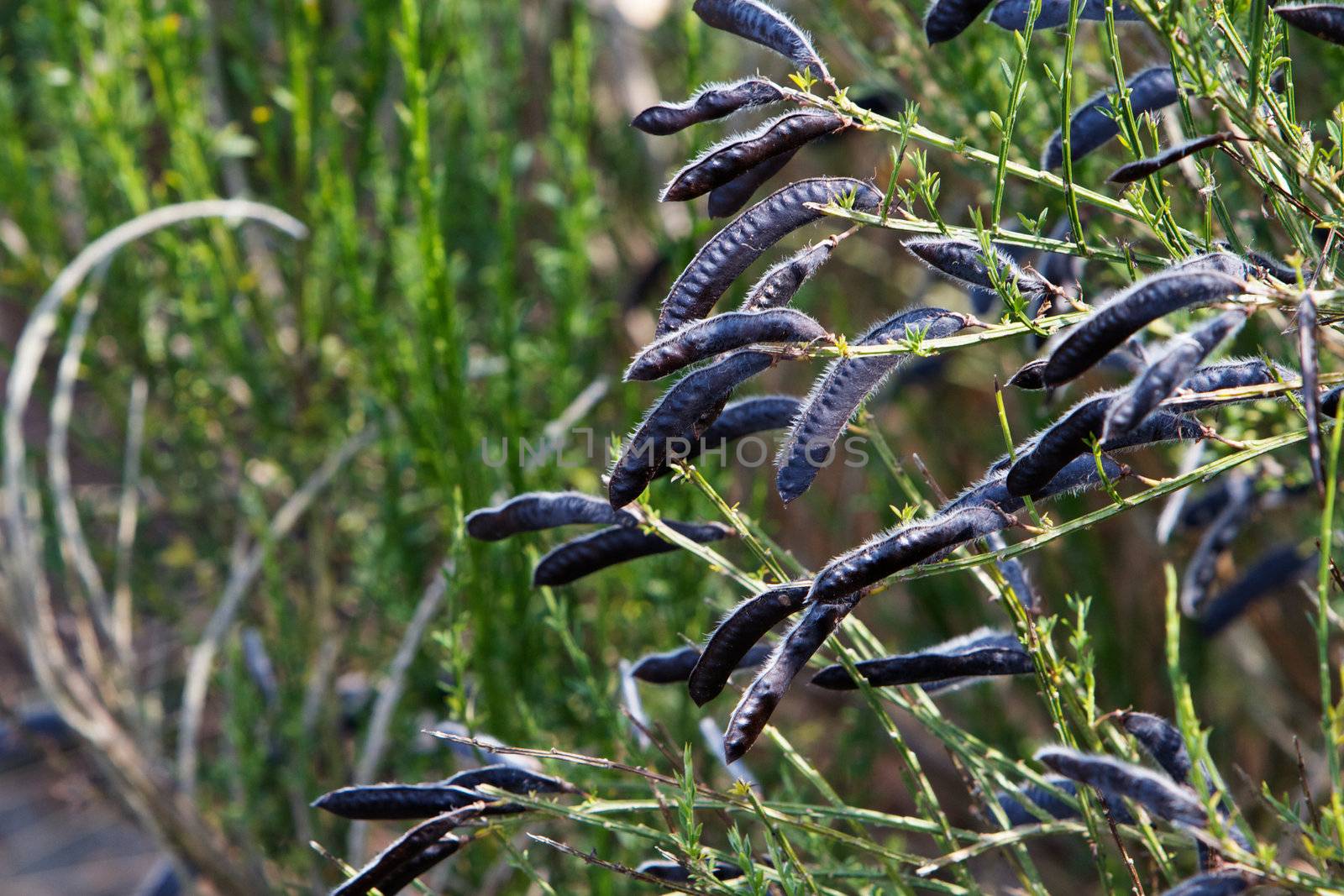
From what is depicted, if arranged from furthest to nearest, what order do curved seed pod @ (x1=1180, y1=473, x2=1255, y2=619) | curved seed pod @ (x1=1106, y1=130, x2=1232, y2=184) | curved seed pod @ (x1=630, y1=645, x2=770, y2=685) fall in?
curved seed pod @ (x1=1180, y1=473, x2=1255, y2=619)
curved seed pod @ (x1=630, y1=645, x2=770, y2=685)
curved seed pod @ (x1=1106, y1=130, x2=1232, y2=184)

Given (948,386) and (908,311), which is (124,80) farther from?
(948,386)

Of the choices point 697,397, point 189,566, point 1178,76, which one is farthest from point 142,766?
point 1178,76

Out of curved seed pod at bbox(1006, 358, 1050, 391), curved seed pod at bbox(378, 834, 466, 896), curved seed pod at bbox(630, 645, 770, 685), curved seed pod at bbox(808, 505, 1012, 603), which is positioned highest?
curved seed pod at bbox(1006, 358, 1050, 391)

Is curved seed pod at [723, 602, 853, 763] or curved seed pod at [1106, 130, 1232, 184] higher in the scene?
curved seed pod at [1106, 130, 1232, 184]

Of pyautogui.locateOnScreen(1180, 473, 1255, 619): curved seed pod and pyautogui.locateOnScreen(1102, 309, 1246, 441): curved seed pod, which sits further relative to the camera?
pyautogui.locateOnScreen(1180, 473, 1255, 619): curved seed pod

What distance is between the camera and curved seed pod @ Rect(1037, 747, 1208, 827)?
713mm

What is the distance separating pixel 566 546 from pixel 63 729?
1458mm

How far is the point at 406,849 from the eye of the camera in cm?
90

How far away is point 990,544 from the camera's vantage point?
940 mm

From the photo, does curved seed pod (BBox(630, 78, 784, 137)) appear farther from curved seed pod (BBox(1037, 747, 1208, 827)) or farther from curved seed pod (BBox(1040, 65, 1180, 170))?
curved seed pod (BBox(1037, 747, 1208, 827))

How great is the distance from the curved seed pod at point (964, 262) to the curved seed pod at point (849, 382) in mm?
31

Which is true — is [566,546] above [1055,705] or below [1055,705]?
above

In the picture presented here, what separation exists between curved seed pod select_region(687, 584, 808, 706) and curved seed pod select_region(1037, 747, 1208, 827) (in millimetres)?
195

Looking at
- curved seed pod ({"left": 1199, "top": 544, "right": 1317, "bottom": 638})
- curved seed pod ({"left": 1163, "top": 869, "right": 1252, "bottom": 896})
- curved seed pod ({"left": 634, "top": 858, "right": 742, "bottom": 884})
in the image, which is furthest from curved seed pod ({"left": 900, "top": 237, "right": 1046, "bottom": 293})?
curved seed pod ({"left": 1199, "top": 544, "right": 1317, "bottom": 638})
